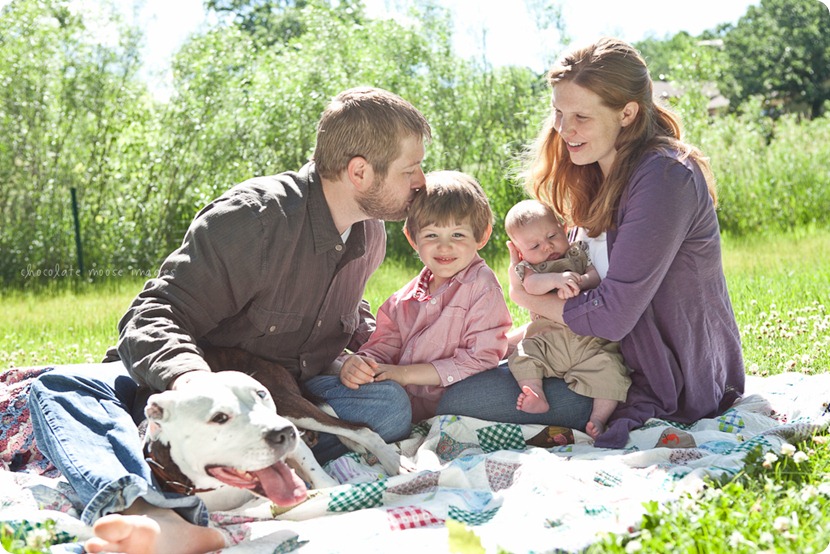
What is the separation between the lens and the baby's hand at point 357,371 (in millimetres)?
3566

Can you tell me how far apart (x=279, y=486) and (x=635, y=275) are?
1.68 meters

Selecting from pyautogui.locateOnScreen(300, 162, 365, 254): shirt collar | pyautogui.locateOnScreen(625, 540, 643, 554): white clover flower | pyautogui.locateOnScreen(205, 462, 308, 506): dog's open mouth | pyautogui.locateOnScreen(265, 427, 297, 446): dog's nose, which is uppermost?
pyautogui.locateOnScreen(300, 162, 365, 254): shirt collar

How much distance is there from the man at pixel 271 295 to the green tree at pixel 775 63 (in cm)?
3002

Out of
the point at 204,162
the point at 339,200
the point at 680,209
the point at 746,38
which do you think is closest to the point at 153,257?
the point at 204,162

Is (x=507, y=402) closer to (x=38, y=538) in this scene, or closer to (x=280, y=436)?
(x=280, y=436)

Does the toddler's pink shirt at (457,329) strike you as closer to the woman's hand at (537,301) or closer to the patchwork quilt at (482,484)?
the woman's hand at (537,301)

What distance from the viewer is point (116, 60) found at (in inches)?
423

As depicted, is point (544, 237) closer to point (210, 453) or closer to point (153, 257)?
point (210, 453)

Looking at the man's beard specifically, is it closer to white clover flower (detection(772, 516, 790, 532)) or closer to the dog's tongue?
the dog's tongue

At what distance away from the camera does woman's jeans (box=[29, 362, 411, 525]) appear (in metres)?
2.61

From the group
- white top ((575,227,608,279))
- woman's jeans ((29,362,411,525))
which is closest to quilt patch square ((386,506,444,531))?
woman's jeans ((29,362,411,525))

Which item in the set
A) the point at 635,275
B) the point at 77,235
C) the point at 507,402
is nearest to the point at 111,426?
the point at 507,402

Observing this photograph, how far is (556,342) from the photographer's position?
378 centimetres

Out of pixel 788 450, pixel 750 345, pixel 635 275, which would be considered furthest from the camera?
pixel 750 345
